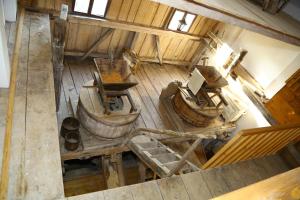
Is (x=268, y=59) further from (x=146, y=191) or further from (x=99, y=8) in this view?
(x=146, y=191)

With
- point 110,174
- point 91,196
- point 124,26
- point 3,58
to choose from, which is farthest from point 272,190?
point 124,26

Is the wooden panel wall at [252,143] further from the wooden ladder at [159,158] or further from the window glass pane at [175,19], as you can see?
the window glass pane at [175,19]

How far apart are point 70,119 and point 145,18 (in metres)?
4.73

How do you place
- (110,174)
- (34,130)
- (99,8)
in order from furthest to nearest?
(99,8) → (110,174) → (34,130)

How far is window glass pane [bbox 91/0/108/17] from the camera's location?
805 cm

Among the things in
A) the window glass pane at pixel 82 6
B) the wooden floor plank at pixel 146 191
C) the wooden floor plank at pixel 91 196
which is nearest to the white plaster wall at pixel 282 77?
the wooden floor plank at pixel 146 191

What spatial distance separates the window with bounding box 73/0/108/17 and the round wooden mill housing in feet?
8.78

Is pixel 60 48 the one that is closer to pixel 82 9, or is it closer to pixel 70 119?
pixel 70 119

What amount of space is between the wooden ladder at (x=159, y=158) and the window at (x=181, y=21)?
482 centimetres

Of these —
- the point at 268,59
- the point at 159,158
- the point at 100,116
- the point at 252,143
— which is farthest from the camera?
the point at 268,59

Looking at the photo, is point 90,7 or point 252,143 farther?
point 90,7

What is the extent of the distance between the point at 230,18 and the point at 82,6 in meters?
5.04

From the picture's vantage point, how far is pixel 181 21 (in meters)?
9.47

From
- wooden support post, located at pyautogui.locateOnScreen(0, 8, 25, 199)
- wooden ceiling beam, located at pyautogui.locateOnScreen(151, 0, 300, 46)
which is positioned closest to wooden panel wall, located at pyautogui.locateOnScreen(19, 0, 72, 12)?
wooden support post, located at pyautogui.locateOnScreen(0, 8, 25, 199)
